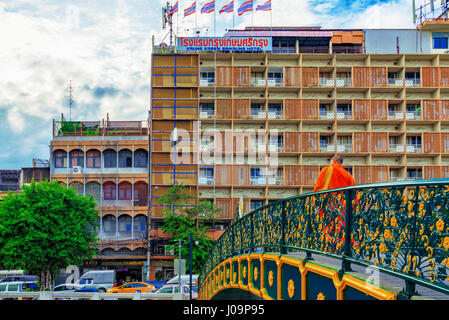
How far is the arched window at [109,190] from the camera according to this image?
46219mm

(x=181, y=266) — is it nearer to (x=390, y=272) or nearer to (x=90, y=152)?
(x=90, y=152)

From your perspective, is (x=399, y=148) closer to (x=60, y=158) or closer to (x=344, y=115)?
(x=344, y=115)

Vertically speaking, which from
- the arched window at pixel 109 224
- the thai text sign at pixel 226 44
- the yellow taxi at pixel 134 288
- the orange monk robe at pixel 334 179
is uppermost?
the thai text sign at pixel 226 44

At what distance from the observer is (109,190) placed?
46344mm

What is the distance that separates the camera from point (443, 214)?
4281 millimetres

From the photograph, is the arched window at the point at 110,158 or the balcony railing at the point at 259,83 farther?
the balcony railing at the point at 259,83

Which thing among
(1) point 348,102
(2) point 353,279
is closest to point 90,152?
(1) point 348,102

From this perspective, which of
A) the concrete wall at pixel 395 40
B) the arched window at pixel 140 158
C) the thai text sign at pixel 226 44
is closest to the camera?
the arched window at pixel 140 158

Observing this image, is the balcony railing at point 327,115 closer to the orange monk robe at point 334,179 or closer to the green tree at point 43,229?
the green tree at point 43,229

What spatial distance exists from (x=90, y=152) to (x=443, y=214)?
4486cm

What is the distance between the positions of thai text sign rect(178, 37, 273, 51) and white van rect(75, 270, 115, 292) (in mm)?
22338

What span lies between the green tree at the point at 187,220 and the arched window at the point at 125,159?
17.3 feet

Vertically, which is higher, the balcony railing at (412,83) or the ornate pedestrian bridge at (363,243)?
the balcony railing at (412,83)

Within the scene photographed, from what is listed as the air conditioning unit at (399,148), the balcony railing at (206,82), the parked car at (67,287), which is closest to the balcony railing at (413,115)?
the air conditioning unit at (399,148)
